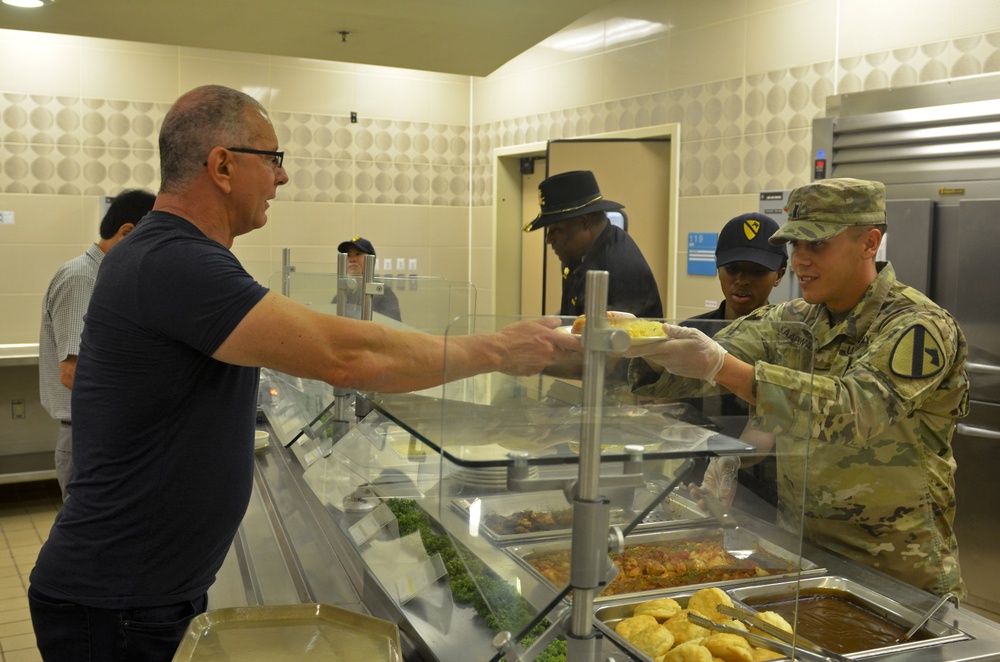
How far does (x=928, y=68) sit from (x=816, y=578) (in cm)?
316

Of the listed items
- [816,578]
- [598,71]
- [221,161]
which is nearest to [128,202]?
[221,161]

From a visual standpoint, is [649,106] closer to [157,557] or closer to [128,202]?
[128,202]

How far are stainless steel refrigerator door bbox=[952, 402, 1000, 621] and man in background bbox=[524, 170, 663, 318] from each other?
1.45m

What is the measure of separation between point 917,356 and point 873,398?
15 centimetres

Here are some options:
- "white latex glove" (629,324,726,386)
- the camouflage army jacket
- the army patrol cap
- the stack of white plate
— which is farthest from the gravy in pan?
the army patrol cap

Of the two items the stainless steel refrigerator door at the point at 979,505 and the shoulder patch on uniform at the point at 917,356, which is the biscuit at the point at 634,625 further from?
the stainless steel refrigerator door at the point at 979,505

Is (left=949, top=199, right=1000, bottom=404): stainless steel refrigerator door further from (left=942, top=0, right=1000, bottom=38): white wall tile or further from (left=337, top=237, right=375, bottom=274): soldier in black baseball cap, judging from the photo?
(left=337, top=237, right=375, bottom=274): soldier in black baseball cap

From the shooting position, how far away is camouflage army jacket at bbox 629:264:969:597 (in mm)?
1887

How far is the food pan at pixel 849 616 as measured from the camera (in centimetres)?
152

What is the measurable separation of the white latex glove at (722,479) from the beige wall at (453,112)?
3.33 m

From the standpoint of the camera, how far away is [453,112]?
758cm

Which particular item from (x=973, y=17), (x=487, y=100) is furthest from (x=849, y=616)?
(x=487, y=100)

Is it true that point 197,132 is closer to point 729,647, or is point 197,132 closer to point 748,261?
point 729,647

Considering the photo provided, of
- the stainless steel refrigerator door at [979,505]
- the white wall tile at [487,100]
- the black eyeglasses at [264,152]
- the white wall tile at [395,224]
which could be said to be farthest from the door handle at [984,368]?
the white wall tile at [395,224]
